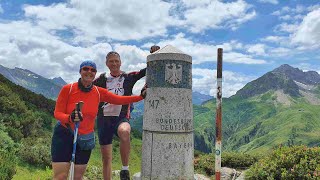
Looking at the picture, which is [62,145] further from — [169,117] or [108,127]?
[169,117]

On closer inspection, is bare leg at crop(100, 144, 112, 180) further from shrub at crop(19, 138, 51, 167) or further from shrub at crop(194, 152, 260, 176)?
shrub at crop(19, 138, 51, 167)

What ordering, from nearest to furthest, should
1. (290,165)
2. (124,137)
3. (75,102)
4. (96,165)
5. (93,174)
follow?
(75,102) < (124,137) < (290,165) < (93,174) < (96,165)

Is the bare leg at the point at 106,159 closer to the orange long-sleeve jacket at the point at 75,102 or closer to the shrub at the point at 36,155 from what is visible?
the orange long-sleeve jacket at the point at 75,102

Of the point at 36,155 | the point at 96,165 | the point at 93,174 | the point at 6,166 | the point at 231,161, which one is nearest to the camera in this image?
the point at 6,166

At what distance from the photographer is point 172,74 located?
891 cm

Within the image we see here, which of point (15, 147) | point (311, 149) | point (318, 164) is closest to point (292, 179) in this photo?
point (318, 164)

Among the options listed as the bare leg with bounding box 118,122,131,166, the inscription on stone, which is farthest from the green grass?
the inscription on stone

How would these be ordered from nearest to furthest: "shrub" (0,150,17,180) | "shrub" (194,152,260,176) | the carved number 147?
the carved number 147, "shrub" (0,150,17,180), "shrub" (194,152,260,176)

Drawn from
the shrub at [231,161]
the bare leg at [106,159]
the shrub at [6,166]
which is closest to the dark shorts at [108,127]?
the bare leg at [106,159]

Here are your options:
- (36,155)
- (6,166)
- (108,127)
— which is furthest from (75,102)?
(36,155)

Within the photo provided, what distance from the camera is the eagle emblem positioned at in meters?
8.89

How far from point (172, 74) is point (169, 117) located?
1.07m

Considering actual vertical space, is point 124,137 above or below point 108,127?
below

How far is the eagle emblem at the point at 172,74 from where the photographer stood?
8.89 metres
